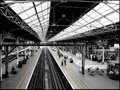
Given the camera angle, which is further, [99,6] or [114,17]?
[114,17]

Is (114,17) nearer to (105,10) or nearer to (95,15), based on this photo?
(105,10)

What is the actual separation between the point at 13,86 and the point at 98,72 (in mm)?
9757

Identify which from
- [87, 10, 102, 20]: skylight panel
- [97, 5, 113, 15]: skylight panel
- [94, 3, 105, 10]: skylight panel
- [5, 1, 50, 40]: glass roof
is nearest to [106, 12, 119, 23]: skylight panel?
[97, 5, 113, 15]: skylight panel

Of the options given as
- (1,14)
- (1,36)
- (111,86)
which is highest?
(1,14)

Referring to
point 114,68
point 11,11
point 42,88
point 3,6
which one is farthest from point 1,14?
point 114,68

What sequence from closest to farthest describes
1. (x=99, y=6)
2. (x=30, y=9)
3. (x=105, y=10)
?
(x=99, y=6) → (x=30, y=9) → (x=105, y=10)

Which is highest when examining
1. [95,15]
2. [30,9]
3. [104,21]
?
[30,9]

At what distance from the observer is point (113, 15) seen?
11.0 meters

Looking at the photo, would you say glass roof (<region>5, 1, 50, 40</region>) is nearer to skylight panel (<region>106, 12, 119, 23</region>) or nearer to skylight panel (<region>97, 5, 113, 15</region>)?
skylight panel (<region>97, 5, 113, 15</region>)

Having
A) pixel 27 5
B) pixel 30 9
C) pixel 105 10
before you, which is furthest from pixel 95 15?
pixel 27 5

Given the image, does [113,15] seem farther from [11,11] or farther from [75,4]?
[11,11]

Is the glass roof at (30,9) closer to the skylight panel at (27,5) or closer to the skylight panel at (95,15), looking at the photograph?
the skylight panel at (27,5)

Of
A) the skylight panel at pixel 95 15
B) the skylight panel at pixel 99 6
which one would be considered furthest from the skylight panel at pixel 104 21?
the skylight panel at pixel 99 6

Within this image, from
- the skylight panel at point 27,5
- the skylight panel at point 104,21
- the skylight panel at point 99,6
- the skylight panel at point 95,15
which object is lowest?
the skylight panel at point 104,21
